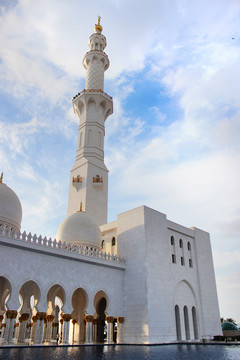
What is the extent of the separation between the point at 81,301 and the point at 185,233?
9605 millimetres

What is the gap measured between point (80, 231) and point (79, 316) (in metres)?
5.60

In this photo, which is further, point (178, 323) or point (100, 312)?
point (100, 312)

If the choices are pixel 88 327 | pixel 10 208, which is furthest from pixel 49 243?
pixel 88 327

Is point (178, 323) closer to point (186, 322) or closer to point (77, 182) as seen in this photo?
point (186, 322)

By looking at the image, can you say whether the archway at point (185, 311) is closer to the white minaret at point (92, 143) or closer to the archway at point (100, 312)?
the archway at point (100, 312)

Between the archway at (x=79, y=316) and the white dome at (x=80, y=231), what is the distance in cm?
334

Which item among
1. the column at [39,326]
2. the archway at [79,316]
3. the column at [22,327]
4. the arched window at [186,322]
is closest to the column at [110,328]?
the archway at [79,316]

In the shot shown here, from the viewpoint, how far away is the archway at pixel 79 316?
19656mm

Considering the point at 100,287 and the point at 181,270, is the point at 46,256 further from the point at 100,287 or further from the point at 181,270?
the point at 181,270

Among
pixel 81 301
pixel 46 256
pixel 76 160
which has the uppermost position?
pixel 76 160

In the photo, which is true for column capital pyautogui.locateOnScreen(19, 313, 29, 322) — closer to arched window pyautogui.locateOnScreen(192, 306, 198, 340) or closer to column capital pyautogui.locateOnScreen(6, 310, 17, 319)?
column capital pyautogui.locateOnScreen(6, 310, 17, 319)

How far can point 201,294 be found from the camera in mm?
23203

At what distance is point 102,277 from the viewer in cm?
1892

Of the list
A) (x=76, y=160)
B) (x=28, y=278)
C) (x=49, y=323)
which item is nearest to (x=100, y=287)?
(x=49, y=323)
